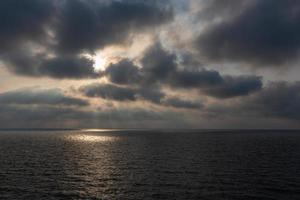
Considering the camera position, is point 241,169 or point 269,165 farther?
point 269,165

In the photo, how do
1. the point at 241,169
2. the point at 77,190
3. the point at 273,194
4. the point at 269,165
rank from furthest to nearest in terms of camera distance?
1. the point at 269,165
2. the point at 241,169
3. the point at 77,190
4. the point at 273,194

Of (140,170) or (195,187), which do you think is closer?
(195,187)

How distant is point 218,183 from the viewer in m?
53.2

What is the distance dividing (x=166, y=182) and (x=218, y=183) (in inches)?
381

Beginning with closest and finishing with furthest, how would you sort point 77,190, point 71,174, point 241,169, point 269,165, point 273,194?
point 273,194
point 77,190
point 71,174
point 241,169
point 269,165

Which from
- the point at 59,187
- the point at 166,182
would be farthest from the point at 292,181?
the point at 59,187

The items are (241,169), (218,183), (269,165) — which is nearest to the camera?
(218,183)

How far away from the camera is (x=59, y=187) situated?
5038 cm

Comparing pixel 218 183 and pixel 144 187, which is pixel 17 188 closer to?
pixel 144 187

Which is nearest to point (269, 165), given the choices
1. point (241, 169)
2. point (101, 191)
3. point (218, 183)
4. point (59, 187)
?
point (241, 169)

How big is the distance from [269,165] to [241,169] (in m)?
11.5

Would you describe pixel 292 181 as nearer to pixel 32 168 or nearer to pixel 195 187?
pixel 195 187

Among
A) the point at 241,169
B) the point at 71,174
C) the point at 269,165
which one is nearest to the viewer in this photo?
the point at 71,174

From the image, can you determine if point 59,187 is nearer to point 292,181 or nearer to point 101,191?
point 101,191
